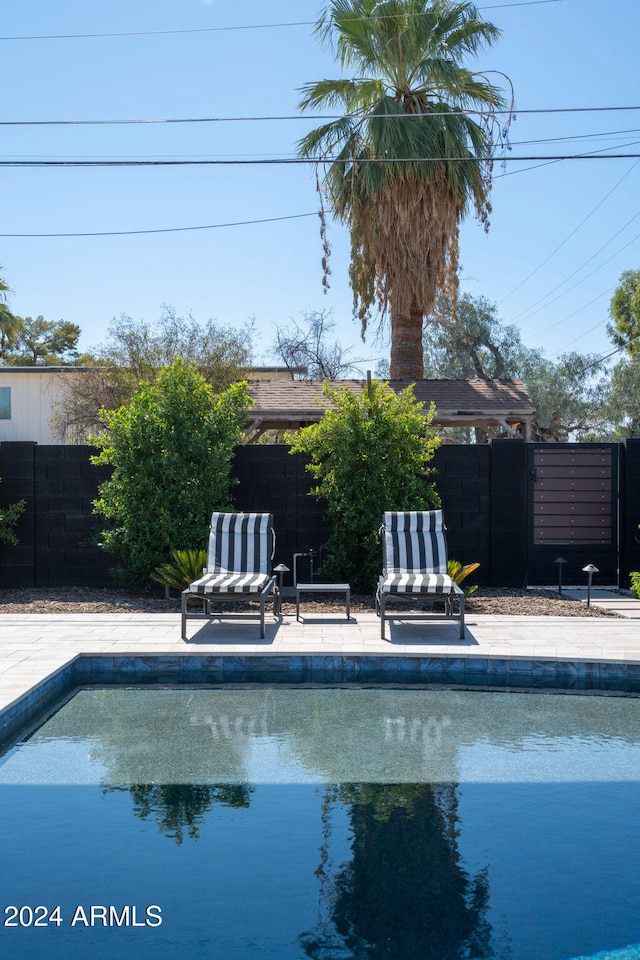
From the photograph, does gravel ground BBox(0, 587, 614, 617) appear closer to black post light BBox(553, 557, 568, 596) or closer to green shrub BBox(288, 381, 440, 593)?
black post light BBox(553, 557, 568, 596)

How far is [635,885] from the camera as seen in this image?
376 cm

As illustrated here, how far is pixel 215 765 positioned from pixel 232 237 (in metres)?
17.1

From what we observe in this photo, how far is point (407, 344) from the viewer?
18344 millimetres

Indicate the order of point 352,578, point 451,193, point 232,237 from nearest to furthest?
1. point 352,578
2. point 451,193
3. point 232,237

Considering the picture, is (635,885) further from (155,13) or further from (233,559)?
(155,13)

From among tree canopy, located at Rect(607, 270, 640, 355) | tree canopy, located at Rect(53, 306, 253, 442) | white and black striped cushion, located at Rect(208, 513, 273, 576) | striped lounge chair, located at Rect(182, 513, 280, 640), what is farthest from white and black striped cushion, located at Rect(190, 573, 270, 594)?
tree canopy, located at Rect(607, 270, 640, 355)

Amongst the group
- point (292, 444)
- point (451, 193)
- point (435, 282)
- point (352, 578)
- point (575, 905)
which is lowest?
point (575, 905)

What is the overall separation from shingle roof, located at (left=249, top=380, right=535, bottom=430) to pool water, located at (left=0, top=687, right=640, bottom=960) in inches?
403

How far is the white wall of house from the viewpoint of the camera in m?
22.8

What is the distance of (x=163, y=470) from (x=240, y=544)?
1.53 meters

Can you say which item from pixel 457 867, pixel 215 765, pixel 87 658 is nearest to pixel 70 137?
pixel 87 658

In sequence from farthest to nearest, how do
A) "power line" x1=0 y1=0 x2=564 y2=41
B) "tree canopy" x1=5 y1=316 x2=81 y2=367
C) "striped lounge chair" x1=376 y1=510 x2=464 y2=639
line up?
"tree canopy" x1=5 y1=316 x2=81 y2=367 < "power line" x1=0 y1=0 x2=564 y2=41 < "striped lounge chair" x1=376 y1=510 x2=464 y2=639

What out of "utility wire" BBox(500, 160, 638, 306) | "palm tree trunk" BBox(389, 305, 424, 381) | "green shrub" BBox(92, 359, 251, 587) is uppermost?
"utility wire" BBox(500, 160, 638, 306)

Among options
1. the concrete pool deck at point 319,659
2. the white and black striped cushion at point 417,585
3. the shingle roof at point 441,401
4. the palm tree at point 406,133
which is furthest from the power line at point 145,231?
the white and black striped cushion at point 417,585
